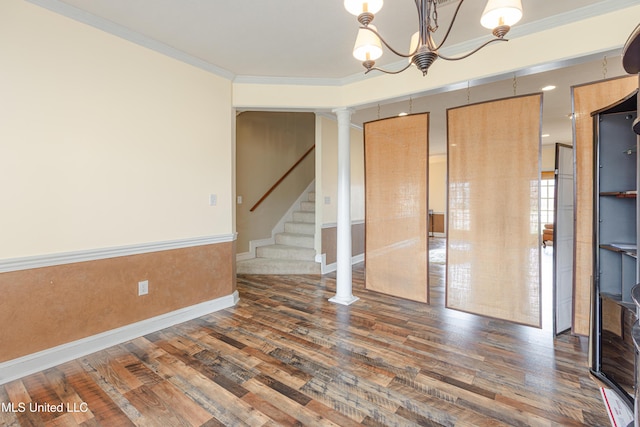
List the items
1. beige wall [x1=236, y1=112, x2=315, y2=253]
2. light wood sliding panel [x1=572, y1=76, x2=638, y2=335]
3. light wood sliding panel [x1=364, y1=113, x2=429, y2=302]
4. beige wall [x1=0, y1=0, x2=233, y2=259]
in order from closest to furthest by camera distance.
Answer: beige wall [x1=0, y1=0, x2=233, y2=259] → light wood sliding panel [x1=572, y1=76, x2=638, y2=335] → light wood sliding panel [x1=364, y1=113, x2=429, y2=302] → beige wall [x1=236, y1=112, x2=315, y2=253]

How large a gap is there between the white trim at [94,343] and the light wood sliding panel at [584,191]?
11.0 ft

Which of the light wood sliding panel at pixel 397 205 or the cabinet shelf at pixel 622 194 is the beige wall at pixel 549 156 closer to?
the light wood sliding panel at pixel 397 205

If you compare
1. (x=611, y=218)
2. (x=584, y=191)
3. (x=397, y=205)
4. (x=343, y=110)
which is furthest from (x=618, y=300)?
(x=343, y=110)

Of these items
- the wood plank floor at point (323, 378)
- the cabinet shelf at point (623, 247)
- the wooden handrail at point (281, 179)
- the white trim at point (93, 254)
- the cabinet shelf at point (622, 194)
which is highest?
the wooden handrail at point (281, 179)

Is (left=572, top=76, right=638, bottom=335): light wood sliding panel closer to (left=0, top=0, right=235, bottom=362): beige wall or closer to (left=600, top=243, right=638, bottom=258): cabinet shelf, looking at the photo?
(left=600, top=243, right=638, bottom=258): cabinet shelf

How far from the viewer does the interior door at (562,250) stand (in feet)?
8.73

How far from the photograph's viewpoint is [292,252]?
16.7ft

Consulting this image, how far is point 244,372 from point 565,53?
3390 mm

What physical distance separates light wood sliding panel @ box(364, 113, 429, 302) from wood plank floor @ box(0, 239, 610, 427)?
1.50 feet

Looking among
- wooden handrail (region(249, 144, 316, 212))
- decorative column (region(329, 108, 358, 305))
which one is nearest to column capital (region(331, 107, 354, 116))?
decorative column (region(329, 108, 358, 305))

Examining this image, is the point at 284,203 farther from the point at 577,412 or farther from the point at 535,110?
the point at 577,412

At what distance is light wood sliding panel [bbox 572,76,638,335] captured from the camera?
2.32 m

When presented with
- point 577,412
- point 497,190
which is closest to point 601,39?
point 497,190

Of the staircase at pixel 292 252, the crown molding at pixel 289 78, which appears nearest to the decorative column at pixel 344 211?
the crown molding at pixel 289 78
